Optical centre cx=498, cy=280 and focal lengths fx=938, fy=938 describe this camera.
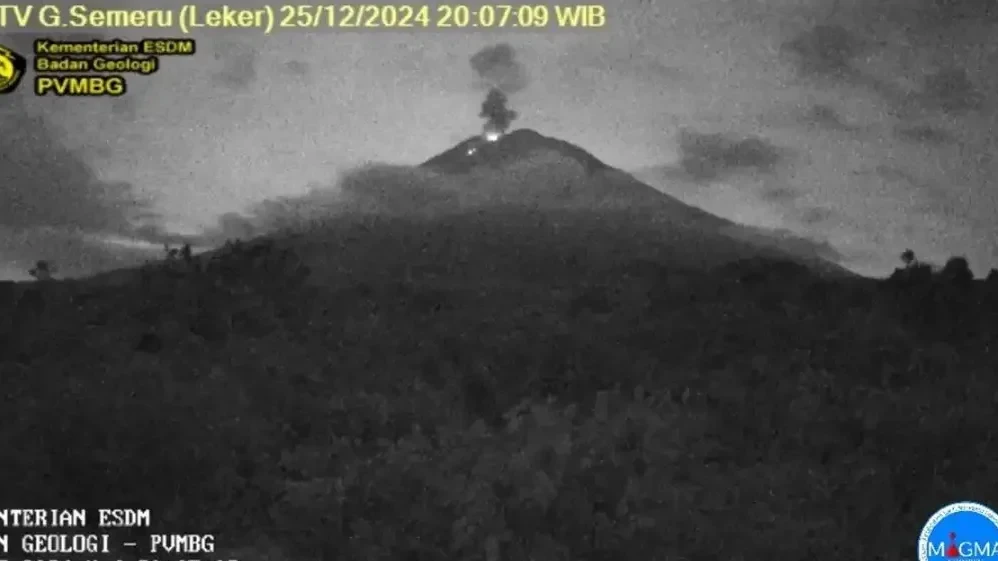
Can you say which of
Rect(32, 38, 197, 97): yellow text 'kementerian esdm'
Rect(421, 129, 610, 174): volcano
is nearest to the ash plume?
Rect(421, 129, 610, 174): volcano

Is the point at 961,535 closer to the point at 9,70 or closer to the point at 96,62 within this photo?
the point at 96,62

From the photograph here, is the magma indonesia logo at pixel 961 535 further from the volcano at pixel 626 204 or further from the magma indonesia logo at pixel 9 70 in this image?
the magma indonesia logo at pixel 9 70

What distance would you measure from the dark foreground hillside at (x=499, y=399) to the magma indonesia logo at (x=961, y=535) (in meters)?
0.07

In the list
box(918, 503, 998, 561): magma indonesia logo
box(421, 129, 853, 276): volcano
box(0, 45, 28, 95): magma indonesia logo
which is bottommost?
box(918, 503, 998, 561): magma indonesia logo

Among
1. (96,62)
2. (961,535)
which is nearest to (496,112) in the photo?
(96,62)

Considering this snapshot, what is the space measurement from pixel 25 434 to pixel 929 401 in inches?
215

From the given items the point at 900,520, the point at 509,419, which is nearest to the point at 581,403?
the point at 509,419

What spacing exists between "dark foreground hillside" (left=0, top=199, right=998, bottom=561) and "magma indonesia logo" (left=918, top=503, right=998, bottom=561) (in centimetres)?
7

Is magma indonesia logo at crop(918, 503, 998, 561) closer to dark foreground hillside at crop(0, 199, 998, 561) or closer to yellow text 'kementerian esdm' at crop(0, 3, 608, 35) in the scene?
dark foreground hillside at crop(0, 199, 998, 561)

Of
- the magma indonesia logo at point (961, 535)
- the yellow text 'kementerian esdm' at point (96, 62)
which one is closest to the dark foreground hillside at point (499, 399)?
the magma indonesia logo at point (961, 535)

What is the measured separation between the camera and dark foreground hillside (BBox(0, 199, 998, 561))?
5273 mm

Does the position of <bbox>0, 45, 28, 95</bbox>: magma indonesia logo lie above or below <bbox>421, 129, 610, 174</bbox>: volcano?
above

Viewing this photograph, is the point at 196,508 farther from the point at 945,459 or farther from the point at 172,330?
the point at 945,459

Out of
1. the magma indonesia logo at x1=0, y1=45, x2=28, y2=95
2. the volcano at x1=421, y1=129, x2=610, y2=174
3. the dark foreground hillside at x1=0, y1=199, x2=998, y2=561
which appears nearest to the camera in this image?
the dark foreground hillside at x1=0, y1=199, x2=998, y2=561
